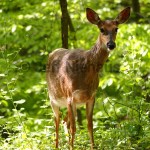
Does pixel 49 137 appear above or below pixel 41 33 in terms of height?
below

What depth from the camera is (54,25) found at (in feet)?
37.0

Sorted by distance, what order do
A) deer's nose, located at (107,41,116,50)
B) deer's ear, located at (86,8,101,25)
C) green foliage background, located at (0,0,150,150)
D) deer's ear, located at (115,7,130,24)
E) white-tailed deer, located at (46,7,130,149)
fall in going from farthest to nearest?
1. green foliage background, located at (0,0,150,150)
2. deer's ear, located at (115,7,130,24)
3. deer's ear, located at (86,8,101,25)
4. white-tailed deer, located at (46,7,130,149)
5. deer's nose, located at (107,41,116,50)

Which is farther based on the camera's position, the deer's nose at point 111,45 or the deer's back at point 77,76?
the deer's back at point 77,76

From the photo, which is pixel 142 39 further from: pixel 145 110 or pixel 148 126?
pixel 148 126

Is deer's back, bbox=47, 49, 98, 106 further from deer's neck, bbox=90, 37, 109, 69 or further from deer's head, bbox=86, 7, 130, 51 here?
deer's head, bbox=86, 7, 130, 51

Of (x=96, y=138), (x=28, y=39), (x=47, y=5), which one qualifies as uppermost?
(x=47, y=5)

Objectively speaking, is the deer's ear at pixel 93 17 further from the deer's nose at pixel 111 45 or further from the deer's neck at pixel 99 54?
the deer's nose at pixel 111 45

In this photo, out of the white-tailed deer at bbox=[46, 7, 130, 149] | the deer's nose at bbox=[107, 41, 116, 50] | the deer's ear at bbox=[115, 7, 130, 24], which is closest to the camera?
the deer's nose at bbox=[107, 41, 116, 50]

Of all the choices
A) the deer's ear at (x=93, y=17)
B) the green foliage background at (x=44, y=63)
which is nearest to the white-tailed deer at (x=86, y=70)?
the deer's ear at (x=93, y=17)

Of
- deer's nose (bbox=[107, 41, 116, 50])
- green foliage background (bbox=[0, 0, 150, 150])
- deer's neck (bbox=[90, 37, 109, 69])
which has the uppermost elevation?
deer's nose (bbox=[107, 41, 116, 50])

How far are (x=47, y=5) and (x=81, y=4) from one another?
3.05 feet

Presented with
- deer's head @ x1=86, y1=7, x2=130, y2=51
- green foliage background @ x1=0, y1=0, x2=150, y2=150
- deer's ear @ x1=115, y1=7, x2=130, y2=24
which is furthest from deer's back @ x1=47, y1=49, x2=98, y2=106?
green foliage background @ x1=0, y1=0, x2=150, y2=150

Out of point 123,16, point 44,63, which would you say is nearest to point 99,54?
point 123,16

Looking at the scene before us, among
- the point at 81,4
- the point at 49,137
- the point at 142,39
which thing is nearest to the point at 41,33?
the point at 81,4
